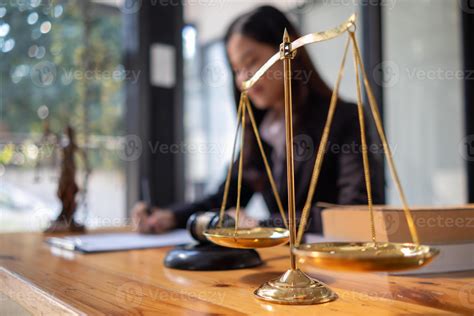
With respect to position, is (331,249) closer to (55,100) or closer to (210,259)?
(210,259)

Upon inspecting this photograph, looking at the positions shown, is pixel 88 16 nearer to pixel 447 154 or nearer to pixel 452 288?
pixel 447 154

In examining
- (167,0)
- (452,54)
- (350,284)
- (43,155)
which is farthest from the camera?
(167,0)

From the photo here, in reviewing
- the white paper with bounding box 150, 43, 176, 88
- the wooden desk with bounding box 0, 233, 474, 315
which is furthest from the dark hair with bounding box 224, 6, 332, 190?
the white paper with bounding box 150, 43, 176, 88

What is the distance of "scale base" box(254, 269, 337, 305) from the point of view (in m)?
0.64

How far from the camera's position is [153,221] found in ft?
5.47

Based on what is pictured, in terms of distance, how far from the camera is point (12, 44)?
7.83ft

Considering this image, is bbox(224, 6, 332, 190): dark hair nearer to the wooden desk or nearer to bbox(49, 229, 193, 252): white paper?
bbox(49, 229, 193, 252): white paper

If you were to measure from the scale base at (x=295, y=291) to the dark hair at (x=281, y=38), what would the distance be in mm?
1174

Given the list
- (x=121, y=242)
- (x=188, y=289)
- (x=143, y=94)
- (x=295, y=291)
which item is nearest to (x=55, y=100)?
(x=143, y=94)

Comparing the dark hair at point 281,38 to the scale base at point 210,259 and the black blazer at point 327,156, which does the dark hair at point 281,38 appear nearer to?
the black blazer at point 327,156

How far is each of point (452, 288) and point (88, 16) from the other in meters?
2.38

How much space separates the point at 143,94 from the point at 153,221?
1219 mm

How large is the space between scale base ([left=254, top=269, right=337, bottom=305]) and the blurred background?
1753 millimetres

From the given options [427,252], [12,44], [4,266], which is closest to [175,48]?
[12,44]
